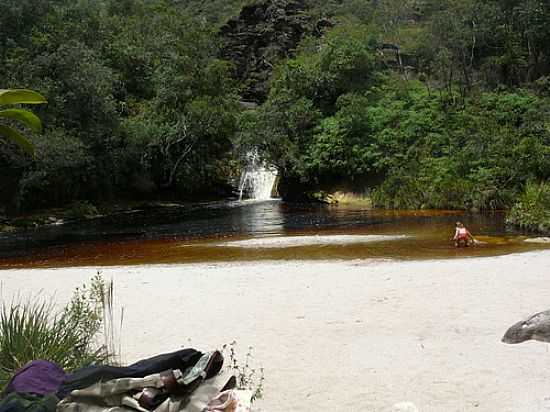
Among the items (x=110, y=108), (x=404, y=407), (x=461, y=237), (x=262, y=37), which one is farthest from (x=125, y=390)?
(x=262, y=37)

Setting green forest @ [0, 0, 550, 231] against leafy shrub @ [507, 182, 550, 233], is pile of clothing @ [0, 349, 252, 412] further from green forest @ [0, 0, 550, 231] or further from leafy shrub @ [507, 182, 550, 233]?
green forest @ [0, 0, 550, 231]

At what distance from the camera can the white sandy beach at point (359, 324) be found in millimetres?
4855

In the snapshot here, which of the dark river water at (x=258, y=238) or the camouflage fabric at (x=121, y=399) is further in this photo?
the dark river water at (x=258, y=238)

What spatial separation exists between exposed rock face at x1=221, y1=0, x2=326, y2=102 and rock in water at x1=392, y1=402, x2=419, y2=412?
50.9 m

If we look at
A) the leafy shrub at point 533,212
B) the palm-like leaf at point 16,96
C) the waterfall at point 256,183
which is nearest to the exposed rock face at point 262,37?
the waterfall at point 256,183

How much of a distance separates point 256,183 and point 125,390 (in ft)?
118

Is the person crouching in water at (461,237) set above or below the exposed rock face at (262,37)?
below

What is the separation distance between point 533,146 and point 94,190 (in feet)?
81.1

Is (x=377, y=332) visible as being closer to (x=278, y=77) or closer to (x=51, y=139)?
(x=51, y=139)

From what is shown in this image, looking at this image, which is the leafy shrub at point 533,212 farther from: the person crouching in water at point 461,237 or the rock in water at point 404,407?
the rock in water at point 404,407

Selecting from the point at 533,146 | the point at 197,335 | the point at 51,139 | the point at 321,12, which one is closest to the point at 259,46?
the point at 321,12

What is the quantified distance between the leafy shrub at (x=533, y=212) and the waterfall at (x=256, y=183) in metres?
21.2

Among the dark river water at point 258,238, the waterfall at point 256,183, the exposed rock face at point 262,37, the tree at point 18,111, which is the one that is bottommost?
the dark river water at point 258,238

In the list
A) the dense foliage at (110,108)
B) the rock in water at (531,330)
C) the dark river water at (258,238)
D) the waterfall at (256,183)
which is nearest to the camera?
the rock in water at (531,330)
